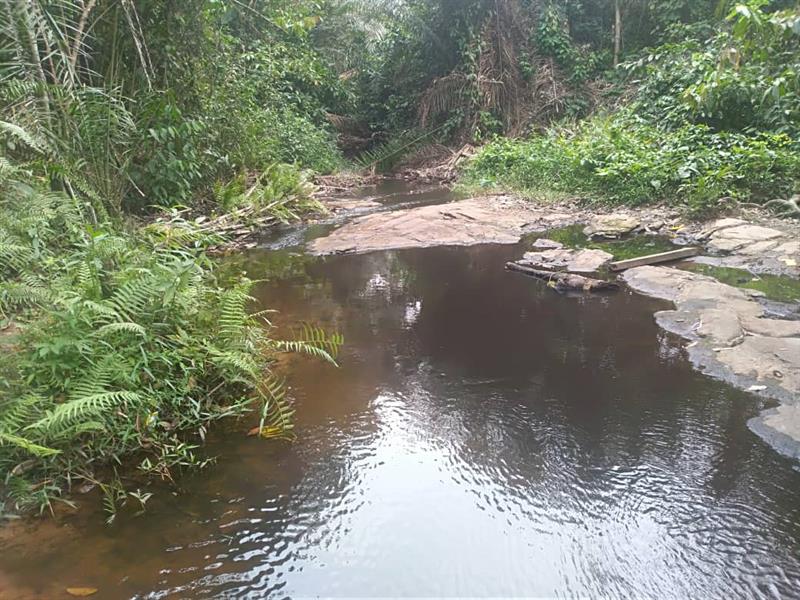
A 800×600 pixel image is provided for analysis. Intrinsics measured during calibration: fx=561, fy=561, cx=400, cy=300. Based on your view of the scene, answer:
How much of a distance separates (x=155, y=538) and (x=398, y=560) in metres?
0.87

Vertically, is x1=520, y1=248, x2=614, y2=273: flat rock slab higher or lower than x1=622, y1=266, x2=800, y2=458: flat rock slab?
higher

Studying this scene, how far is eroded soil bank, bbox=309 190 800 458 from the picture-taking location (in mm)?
2969

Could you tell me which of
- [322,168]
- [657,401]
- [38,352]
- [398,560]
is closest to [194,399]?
[38,352]

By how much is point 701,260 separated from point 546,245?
1460 millimetres

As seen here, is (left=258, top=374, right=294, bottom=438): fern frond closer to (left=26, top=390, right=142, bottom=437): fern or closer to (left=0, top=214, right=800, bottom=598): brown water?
(left=0, top=214, right=800, bottom=598): brown water

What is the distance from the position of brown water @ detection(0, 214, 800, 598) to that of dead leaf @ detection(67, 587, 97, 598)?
25mm

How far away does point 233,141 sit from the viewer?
26.7 ft

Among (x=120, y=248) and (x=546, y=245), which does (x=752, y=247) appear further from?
(x=120, y=248)

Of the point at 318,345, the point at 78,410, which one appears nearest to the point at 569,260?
the point at 318,345

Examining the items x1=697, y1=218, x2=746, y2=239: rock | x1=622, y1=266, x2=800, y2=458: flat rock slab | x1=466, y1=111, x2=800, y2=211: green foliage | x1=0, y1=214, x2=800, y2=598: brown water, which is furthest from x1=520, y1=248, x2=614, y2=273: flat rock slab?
x1=466, y1=111, x2=800, y2=211: green foliage

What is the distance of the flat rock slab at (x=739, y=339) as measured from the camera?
8.55ft

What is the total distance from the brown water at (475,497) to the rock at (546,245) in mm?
2410

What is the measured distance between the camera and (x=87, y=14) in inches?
190


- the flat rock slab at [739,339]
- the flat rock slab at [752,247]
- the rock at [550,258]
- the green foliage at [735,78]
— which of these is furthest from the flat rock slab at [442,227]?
the flat rock slab at [739,339]
